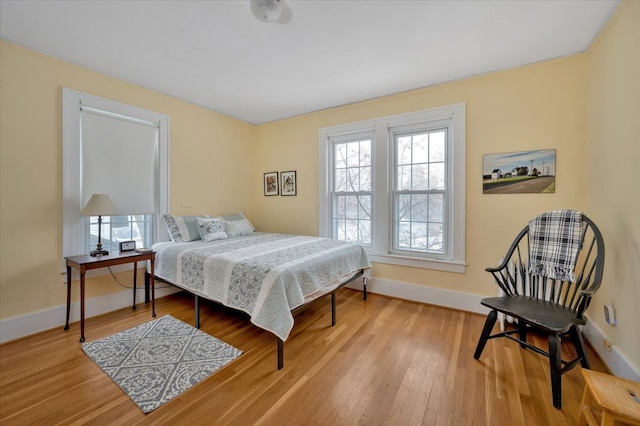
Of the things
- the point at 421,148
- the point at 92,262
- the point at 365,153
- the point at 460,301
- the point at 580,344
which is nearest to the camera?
the point at 580,344

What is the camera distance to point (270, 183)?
4.39 metres

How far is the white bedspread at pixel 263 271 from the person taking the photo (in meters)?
1.90

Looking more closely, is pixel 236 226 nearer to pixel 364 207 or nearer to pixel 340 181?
pixel 340 181

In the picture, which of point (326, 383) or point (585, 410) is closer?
point (585, 410)

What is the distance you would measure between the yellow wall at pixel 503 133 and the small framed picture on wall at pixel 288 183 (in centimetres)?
122

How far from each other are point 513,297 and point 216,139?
158 inches

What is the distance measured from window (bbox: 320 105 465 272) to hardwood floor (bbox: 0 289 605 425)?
0.96m

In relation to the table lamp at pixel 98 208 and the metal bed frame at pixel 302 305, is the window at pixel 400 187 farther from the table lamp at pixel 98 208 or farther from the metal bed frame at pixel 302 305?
the table lamp at pixel 98 208

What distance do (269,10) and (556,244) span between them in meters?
2.72

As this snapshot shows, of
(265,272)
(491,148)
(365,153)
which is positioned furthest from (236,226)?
(491,148)

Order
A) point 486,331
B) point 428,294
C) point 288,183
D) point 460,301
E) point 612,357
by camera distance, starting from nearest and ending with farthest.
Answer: point 612,357 → point 486,331 → point 460,301 → point 428,294 → point 288,183

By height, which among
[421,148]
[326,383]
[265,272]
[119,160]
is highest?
[421,148]

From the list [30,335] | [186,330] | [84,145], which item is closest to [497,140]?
[186,330]

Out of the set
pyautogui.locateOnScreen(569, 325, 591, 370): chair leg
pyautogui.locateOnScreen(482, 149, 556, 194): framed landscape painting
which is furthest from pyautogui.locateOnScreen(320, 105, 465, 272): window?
pyautogui.locateOnScreen(569, 325, 591, 370): chair leg
